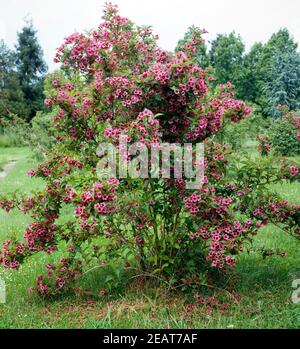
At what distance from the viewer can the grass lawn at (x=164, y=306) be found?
11.8 feet

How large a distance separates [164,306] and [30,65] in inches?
1392

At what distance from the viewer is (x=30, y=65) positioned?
36.8m

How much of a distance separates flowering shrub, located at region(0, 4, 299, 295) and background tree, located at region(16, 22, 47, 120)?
32425 millimetres

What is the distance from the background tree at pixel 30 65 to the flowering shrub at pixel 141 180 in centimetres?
3243

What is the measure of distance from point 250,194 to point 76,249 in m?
1.42

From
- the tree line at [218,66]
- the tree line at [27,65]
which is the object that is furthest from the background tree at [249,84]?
the tree line at [27,65]

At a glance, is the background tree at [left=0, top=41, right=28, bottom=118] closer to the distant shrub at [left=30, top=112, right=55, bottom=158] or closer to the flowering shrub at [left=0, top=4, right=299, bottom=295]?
the distant shrub at [left=30, top=112, right=55, bottom=158]

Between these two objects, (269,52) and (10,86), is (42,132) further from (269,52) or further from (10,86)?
(269,52)

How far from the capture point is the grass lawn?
360 centimetres

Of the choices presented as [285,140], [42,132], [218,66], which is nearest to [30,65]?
[218,66]

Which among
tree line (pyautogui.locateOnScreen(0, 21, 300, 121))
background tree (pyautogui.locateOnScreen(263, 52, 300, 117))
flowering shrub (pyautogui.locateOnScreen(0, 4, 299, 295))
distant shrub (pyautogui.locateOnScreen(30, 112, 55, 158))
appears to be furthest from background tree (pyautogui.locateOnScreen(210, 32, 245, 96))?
flowering shrub (pyautogui.locateOnScreen(0, 4, 299, 295))

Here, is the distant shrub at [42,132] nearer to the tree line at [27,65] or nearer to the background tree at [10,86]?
the background tree at [10,86]

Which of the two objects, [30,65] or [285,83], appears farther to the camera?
[30,65]

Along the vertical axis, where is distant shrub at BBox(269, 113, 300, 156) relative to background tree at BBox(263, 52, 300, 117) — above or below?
below
